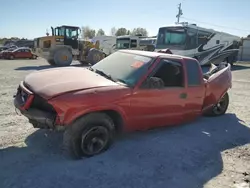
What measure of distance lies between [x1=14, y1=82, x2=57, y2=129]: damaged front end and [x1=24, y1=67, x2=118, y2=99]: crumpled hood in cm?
12

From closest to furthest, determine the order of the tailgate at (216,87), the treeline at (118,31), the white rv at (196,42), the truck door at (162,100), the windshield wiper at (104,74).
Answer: the truck door at (162,100) → the windshield wiper at (104,74) → the tailgate at (216,87) → the white rv at (196,42) → the treeline at (118,31)

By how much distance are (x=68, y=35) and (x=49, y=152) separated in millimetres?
16167

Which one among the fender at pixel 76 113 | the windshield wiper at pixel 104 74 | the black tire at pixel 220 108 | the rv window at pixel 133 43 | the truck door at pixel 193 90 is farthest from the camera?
the rv window at pixel 133 43

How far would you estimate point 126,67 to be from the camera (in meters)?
4.29

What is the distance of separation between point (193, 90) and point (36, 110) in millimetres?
2978

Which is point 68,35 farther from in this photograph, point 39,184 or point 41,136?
point 39,184

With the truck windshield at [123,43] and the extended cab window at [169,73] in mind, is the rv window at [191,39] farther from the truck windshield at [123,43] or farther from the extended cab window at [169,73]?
the extended cab window at [169,73]

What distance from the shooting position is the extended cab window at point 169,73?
4.32 meters

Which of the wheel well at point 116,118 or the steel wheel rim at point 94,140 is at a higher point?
the wheel well at point 116,118

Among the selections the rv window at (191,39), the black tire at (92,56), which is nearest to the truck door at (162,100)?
the rv window at (191,39)

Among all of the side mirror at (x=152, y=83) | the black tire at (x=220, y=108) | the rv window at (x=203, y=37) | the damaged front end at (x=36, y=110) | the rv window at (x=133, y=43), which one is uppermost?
the rv window at (x=203, y=37)

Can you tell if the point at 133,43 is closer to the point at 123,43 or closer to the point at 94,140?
the point at 123,43

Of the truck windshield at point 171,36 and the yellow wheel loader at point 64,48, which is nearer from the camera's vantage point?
the truck windshield at point 171,36

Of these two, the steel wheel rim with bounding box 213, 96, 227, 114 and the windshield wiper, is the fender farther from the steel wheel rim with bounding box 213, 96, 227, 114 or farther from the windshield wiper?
the steel wheel rim with bounding box 213, 96, 227, 114
